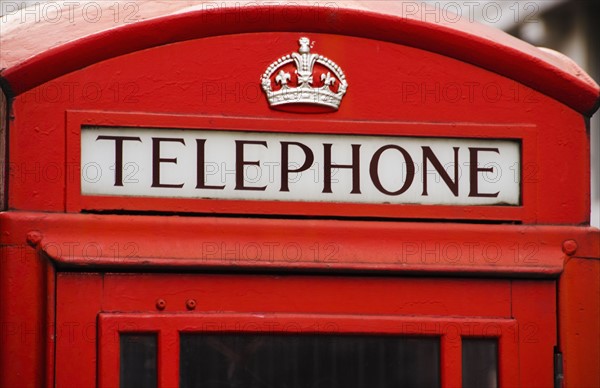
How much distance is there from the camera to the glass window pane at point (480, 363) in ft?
9.63

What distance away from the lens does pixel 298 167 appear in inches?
115

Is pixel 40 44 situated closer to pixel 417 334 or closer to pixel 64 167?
pixel 64 167

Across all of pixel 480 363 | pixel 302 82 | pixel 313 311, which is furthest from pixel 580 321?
pixel 302 82

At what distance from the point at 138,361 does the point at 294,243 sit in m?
0.42

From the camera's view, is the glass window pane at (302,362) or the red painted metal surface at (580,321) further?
the red painted metal surface at (580,321)

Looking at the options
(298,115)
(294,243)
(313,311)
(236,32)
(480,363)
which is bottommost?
(480,363)

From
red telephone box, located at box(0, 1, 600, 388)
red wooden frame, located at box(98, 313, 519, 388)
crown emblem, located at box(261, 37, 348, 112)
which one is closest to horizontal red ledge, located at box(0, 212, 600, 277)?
red telephone box, located at box(0, 1, 600, 388)

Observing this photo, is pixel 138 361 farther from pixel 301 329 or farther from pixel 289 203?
pixel 289 203

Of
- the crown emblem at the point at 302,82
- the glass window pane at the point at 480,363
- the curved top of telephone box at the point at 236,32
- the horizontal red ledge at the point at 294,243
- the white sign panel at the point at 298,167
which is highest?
the curved top of telephone box at the point at 236,32

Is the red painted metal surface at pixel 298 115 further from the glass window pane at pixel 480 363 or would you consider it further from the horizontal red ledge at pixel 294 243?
the glass window pane at pixel 480 363

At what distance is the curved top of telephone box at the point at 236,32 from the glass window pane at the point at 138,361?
588mm

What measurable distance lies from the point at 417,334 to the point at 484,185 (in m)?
0.37

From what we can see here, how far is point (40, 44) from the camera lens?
2.88 meters

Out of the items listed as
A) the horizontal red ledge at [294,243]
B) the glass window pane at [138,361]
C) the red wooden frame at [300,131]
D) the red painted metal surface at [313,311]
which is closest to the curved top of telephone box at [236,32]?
the red wooden frame at [300,131]
